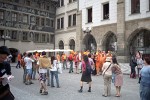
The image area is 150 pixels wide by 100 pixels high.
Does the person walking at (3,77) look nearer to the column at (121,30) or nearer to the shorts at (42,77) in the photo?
the shorts at (42,77)

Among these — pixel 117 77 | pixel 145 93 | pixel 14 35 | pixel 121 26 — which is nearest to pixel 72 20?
pixel 14 35

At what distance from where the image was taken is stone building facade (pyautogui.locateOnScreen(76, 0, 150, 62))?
85.9 ft

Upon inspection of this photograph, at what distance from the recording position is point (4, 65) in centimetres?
488

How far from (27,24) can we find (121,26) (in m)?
17.9

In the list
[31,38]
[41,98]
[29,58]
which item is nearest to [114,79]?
[41,98]

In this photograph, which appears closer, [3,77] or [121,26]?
[3,77]

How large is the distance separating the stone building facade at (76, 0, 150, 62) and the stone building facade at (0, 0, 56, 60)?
11.2m

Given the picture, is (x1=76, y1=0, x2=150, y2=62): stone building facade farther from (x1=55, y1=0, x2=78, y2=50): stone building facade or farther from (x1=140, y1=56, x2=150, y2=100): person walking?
(x1=140, y1=56, x2=150, y2=100): person walking

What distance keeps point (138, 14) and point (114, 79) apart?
16.8 meters

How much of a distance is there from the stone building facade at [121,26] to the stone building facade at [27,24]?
11.2 metres

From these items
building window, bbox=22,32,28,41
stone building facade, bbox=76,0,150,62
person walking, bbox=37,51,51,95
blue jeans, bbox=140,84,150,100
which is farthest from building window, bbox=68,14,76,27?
blue jeans, bbox=140,84,150,100

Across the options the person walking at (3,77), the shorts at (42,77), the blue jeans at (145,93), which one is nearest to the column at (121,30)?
the shorts at (42,77)

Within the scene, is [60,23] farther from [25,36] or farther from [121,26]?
[121,26]

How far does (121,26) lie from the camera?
27531 millimetres
